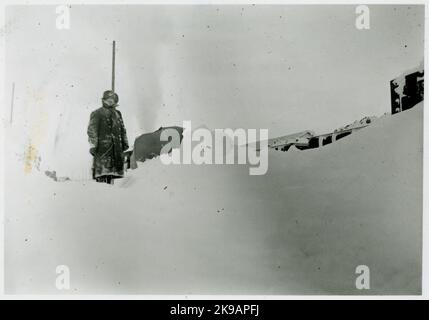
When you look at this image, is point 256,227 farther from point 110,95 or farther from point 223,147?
point 110,95

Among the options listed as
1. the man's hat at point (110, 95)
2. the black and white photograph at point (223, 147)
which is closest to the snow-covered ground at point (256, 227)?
the black and white photograph at point (223, 147)

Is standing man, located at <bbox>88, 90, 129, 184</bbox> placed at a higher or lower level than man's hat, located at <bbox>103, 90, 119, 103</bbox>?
lower

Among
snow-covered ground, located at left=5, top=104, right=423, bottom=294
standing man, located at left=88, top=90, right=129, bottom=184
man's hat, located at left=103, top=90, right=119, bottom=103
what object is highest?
man's hat, located at left=103, top=90, right=119, bottom=103

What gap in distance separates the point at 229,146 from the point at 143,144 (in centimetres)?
31

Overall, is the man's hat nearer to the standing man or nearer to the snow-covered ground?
the standing man

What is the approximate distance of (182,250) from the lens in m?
1.83

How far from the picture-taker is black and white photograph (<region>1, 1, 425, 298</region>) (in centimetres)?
183

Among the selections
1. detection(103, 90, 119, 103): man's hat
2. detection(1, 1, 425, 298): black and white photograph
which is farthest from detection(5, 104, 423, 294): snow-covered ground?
detection(103, 90, 119, 103): man's hat

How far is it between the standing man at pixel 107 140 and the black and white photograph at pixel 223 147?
13 millimetres

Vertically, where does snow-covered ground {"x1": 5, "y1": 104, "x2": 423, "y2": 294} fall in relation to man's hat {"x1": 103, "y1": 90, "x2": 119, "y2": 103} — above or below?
below

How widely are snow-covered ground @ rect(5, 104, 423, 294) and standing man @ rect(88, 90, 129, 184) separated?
0.31 ft

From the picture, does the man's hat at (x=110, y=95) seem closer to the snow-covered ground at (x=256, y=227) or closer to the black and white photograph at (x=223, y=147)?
the black and white photograph at (x=223, y=147)

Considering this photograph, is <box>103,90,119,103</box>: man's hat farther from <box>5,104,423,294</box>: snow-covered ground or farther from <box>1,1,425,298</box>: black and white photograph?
<box>5,104,423,294</box>: snow-covered ground
